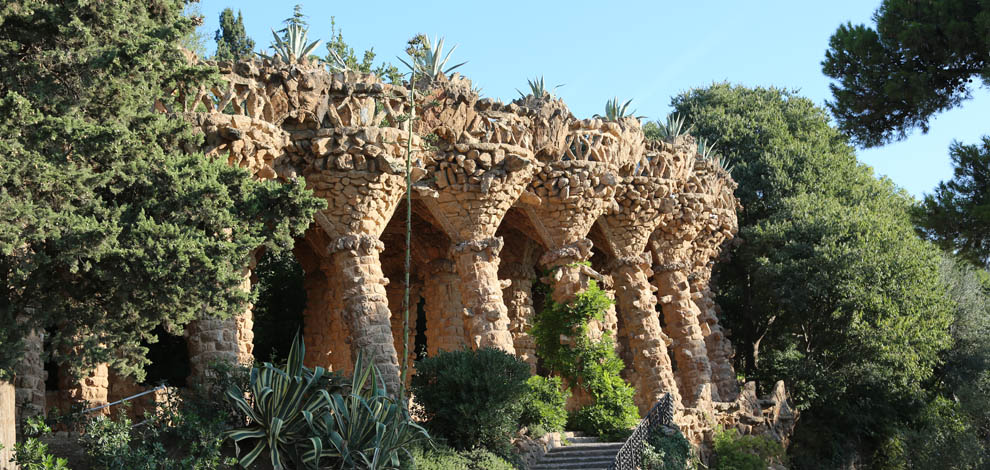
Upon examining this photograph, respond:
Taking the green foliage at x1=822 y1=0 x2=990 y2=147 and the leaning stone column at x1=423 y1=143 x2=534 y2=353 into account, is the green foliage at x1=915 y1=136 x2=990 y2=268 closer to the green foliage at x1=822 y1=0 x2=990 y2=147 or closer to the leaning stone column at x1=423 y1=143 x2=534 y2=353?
the green foliage at x1=822 y1=0 x2=990 y2=147

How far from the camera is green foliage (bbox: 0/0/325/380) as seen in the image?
9305mm

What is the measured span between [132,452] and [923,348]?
19.6 meters

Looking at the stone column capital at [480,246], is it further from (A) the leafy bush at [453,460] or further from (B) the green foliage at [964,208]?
(B) the green foliage at [964,208]

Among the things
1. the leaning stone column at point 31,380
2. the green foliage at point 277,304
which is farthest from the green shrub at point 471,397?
the green foliage at point 277,304

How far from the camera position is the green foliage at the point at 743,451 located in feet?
61.7

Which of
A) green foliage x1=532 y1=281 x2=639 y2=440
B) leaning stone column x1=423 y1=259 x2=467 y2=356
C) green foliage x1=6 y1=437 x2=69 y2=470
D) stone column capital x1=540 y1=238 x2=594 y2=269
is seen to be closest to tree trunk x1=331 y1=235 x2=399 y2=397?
leaning stone column x1=423 y1=259 x2=467 y2=356

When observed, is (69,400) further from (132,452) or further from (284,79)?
(284,79)

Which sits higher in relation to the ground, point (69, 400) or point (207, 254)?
point (207, 254)

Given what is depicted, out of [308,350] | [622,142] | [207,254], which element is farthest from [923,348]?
[207,254]

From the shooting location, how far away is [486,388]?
13.6 meters

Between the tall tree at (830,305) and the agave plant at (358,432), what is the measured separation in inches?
577

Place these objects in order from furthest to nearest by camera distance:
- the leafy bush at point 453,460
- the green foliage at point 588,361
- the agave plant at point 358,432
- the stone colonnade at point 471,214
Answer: the green foliage at point 588,361, the stone colonnade at point 471,214, the leafy bush at point 453,460, the agave plant at point 358,432

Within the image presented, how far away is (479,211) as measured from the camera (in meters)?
17.3

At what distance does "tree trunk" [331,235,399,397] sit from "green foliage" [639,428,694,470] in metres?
4.01
